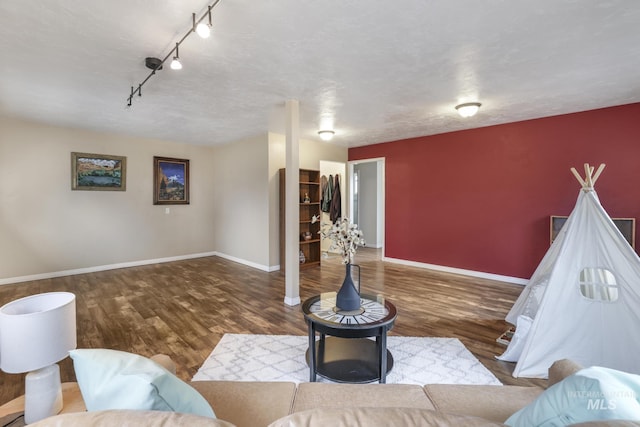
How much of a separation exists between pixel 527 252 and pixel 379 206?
3.89m

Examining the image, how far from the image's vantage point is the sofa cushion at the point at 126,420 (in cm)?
66

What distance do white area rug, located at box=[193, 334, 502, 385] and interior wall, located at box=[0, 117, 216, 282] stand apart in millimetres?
4048

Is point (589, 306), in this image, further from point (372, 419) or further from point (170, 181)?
point (170, 181)

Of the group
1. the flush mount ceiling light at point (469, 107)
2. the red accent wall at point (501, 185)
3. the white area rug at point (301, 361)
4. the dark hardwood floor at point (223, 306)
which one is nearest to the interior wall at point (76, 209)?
the dark hardwood floor at point (223, 306)

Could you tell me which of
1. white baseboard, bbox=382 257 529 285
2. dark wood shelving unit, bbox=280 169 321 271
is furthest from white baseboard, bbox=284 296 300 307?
white baseboard, bbox=382 257 529 285

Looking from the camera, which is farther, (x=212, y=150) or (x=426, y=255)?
(x=212, y=150)

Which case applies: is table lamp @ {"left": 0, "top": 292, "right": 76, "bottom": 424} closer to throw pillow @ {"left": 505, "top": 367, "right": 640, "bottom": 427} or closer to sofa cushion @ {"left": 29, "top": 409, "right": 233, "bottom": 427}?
sofa cushion @ {"left": 29, "top": 409, "right": 233, "bottom": 427}

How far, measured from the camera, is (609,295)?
7.45 feet

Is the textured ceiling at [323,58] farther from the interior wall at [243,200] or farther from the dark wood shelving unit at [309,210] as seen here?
the dark wood shelving unit at [309,210]

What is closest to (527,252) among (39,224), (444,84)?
(444,84)

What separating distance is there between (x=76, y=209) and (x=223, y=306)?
11.7 ft

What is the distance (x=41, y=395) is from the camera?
1.06 m

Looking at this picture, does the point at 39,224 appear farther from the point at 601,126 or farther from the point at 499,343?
the point at 601,126

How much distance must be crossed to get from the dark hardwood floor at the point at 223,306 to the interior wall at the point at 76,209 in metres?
0.42
